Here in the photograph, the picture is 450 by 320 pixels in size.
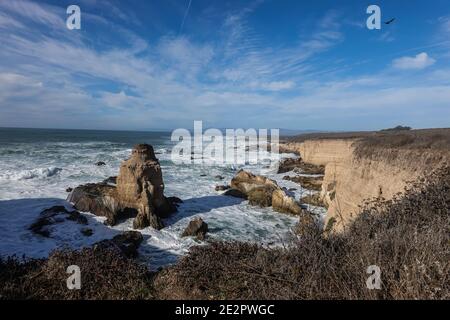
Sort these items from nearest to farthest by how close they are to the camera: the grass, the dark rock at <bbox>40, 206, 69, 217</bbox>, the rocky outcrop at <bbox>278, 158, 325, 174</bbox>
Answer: the grass, the dark rock at <bbox>40, 206, 69, 217</bbox>, the rocky outcrop at <bbox>278, 158, 325, 174</bbox>

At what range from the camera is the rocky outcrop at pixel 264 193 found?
20203mm

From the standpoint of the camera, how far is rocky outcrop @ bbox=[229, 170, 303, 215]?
20.2m

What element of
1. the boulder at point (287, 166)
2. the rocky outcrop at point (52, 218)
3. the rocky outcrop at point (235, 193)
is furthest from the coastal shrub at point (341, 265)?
the boulder at point (287, 166)

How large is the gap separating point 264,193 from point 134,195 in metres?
8.73

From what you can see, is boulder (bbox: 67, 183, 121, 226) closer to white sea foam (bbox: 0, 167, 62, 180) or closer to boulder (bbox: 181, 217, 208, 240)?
boulder (bbox: 181, 217, 208, 240)

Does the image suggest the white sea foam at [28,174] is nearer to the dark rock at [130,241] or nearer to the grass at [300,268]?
the dark rock at [130,241]

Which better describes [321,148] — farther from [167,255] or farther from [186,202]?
[167,255]

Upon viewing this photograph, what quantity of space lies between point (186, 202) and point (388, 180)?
13861 millimetres

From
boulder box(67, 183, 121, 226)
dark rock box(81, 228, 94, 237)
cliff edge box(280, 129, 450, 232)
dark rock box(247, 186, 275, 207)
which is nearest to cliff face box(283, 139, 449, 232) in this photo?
Result: cliff edge box(280, 129, 450, 232)

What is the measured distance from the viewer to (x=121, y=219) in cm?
1784

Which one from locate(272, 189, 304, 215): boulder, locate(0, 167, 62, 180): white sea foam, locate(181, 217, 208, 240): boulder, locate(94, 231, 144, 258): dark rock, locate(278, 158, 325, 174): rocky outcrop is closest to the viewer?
locate(94, 231, 144, 258): dark rock

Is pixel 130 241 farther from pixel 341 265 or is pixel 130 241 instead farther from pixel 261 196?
pixel 341 265

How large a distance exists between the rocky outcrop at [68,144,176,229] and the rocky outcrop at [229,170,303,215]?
19.6ft

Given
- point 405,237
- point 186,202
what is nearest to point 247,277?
point 405,237
